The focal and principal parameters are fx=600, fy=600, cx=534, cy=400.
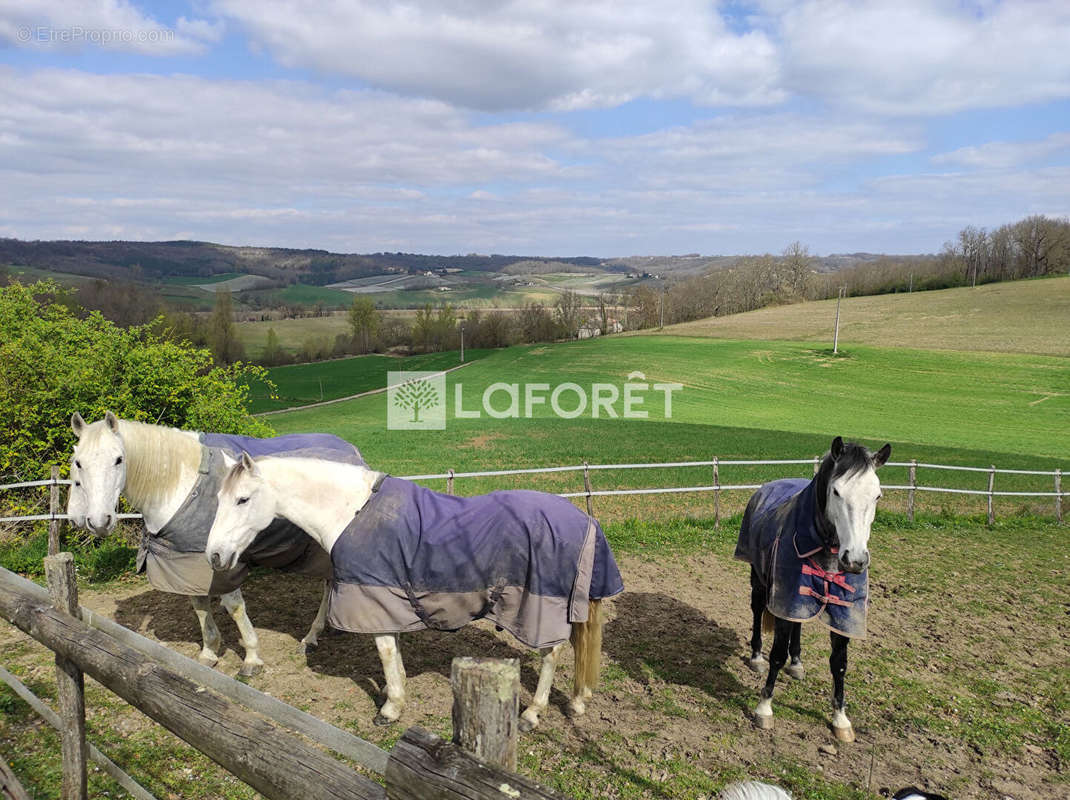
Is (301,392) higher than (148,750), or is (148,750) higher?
(148,750)

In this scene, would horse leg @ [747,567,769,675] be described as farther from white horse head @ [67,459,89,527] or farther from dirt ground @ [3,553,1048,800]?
white horse head @ [67,459,89,527]

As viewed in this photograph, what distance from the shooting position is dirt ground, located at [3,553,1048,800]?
4.24 meters

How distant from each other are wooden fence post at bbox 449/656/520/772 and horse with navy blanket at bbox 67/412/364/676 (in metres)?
3.77

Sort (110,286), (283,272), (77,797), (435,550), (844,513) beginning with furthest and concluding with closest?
(283,272), (110,286), (435,550), (844,513), (77,797)

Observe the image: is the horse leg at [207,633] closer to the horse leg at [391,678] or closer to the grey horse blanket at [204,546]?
the grey horse blanket at [204,546]

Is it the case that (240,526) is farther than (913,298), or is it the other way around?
(913,298)

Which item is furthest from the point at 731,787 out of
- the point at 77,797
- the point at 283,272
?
the point at 283,272

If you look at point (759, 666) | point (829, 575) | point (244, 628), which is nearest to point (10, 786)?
point (244, 628)

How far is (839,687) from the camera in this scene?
15.4ft

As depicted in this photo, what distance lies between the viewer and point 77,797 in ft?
10.0

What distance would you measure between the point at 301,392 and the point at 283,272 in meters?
162

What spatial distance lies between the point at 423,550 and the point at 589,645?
1530mm

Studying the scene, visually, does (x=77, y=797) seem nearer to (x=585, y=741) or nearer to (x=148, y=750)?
(x=148, y=750)

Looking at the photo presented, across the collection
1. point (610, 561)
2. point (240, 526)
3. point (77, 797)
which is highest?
point (240, 526)
